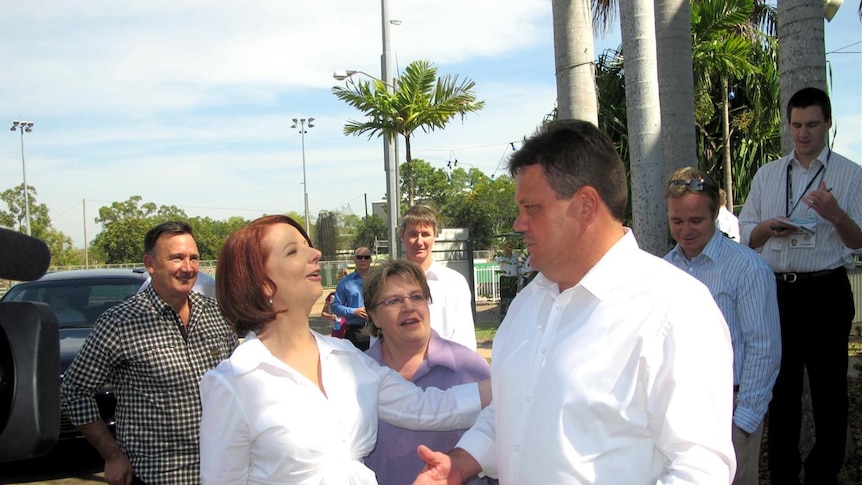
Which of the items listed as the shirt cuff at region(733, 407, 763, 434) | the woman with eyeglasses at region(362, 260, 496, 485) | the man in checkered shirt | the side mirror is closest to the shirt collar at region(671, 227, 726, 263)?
the shirt cuff at region(733, 407, 763, 434)

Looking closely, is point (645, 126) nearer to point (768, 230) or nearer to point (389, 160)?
point (768, 230)

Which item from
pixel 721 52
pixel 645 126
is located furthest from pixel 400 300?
pixel 721 52

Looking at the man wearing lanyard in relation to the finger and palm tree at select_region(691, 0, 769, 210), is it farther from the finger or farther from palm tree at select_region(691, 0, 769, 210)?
palm tree at select_region(691, 0, 769, 210)

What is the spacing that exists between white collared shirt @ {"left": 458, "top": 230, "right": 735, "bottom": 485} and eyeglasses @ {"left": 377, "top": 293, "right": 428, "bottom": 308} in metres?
1.51

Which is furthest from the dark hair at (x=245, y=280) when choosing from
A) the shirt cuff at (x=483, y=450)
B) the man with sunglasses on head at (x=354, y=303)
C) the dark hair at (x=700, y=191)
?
the man with sunglasses on head at (x=354, y=303)

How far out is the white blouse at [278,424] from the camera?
2473mm

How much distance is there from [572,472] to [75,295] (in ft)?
25.5

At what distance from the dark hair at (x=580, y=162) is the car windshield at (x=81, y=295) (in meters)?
7.16

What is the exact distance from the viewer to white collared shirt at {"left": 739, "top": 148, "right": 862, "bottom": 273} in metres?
4.25

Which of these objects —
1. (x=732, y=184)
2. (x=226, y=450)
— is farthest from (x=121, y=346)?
(x=732, y=184)

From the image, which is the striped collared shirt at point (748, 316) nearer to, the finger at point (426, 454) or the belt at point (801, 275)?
the belt at point (801, 275)

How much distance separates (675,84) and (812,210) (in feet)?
7.64

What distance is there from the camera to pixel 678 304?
6.48ft

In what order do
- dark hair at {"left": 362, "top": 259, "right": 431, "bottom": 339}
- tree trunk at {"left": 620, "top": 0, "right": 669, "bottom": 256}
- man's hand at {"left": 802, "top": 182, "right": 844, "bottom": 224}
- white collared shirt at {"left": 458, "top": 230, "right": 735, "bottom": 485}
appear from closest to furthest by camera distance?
white collared shirt at {"left": 458, "top": 230, "right": 735, "bottom": 485} < dark hair at {"left": 362, "top": 259, "right": 431, "bottom": 339} < man's hand at {"left": 802, "top": 182, "right": 844, "bottom": 224} < tree trunk at {"left": 620, "top": 0, "right": 669, "bottom": 256}
